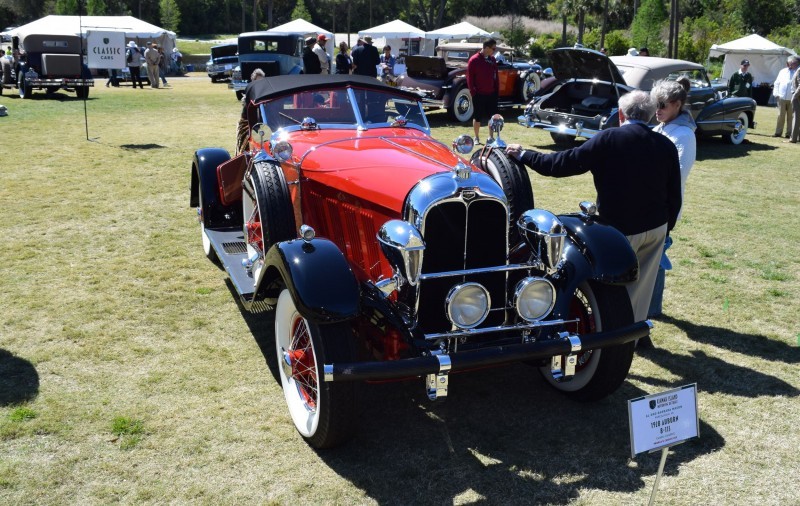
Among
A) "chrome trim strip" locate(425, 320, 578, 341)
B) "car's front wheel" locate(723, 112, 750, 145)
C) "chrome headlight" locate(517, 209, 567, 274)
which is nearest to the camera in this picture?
"chrome trim strip" locate(425, 320, 578, 341)

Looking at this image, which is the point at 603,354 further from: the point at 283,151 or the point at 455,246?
the point at 283,151

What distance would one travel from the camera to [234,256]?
5273 mm

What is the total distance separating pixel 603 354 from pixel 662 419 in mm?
1041

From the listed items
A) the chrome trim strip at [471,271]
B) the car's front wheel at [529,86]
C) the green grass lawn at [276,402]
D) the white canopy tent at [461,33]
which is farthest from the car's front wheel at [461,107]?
the white canopy tent at [461,33]

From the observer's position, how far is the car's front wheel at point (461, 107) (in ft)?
49.1

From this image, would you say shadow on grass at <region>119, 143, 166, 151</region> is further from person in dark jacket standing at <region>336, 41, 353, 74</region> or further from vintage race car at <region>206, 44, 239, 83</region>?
vintage race car at <region>206, 44, 239, 83</region>

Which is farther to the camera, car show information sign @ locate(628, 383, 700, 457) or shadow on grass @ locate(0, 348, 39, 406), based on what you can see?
shadow on grass @ locate(0, 348, 39, 406)

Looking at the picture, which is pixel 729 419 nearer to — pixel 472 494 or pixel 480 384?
pixel 480 384

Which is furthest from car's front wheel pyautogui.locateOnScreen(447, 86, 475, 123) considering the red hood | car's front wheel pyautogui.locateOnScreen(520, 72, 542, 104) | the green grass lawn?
the red hood

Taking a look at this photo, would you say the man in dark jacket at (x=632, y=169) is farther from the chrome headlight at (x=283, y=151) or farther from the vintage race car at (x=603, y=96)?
the vintage race car at (x=603, y=96)

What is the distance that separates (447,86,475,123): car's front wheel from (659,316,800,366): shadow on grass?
1031 centimetres

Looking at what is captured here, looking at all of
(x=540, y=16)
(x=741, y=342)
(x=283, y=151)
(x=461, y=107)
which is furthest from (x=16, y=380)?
(x=540, y=16)

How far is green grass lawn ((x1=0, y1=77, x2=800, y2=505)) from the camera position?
3275mm

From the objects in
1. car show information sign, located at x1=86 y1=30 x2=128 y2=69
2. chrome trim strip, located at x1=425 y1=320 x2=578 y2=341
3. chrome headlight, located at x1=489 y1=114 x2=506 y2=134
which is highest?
car show information sign, located at x1=86 y1=30 x2=128 y2=69
